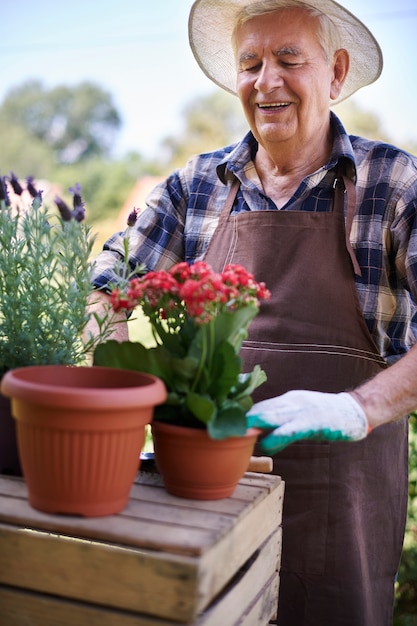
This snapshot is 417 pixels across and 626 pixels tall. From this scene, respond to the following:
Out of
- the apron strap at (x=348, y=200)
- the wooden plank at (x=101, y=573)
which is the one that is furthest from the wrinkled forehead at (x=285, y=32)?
the wooden plank at (x=101, y=573)

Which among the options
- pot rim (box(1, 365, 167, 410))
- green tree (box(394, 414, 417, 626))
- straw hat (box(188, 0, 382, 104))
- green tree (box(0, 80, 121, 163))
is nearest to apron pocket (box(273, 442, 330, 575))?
pot rim (box(1, 365, 167, 410))

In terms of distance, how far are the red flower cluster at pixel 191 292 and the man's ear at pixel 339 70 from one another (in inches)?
40.7

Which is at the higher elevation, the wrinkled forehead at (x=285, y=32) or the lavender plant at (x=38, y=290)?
the wrinkled forehead at (x=285, y=32)

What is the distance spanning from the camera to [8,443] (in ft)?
4.08

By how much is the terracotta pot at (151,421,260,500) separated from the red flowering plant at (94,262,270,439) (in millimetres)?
34

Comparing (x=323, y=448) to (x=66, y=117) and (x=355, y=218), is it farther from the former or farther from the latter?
(x=66, y=117)

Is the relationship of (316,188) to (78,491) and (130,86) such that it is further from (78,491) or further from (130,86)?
(130,86)

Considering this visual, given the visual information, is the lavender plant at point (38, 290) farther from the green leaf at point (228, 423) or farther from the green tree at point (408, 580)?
the green tree at point (408, 580)

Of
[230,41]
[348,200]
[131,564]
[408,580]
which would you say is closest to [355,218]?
[348,200]

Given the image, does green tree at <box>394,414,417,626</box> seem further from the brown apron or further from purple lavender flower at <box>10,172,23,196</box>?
purple lavender flower at <box>10,172,23,196</box>

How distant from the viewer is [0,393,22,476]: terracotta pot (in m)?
1.24

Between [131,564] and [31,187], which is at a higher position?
[31,187]

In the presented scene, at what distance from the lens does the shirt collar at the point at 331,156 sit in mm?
1878

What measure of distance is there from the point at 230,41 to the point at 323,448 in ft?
4.07
